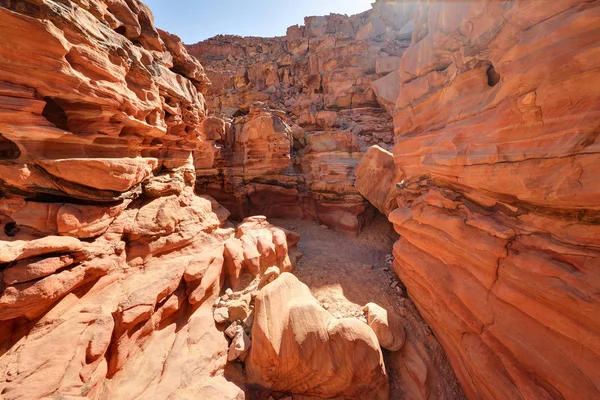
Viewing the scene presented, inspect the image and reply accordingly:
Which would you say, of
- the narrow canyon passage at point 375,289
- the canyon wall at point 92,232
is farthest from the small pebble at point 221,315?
the narrow canyon passage at point 375,289

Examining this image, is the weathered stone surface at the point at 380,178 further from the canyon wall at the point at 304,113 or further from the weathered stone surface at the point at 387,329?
the weathered stone surface at the point at 387,329

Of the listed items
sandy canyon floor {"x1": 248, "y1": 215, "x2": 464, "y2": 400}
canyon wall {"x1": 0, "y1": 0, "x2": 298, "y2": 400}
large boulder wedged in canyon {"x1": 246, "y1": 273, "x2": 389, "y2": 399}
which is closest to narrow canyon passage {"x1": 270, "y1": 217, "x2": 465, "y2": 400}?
sandy canyon floor {"x1": 248, "y1": 215, "x2": 464, "y2": 400}

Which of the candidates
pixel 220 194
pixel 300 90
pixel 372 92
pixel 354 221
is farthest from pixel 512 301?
pixel 300 90

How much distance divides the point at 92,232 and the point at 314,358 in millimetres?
4928

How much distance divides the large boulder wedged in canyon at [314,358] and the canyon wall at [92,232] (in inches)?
28.2

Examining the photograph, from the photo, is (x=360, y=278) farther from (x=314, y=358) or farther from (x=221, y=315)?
(x=221, y=315)

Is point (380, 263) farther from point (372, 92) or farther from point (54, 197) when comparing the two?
point (372, 92)

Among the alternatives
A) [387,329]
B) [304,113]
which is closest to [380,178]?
[387,329]

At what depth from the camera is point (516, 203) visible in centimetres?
356

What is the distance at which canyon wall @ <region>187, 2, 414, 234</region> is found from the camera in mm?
11586

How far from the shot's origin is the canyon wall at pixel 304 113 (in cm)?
1159

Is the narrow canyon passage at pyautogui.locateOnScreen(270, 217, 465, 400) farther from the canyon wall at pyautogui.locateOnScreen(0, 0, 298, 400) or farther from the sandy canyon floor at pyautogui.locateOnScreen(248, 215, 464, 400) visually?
the canyon wall at pyautogui.locateOnScreen(0, 0, 298, 400)

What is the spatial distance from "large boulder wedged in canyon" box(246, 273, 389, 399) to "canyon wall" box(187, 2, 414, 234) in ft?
21.7

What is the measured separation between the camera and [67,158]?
13.4 ft
